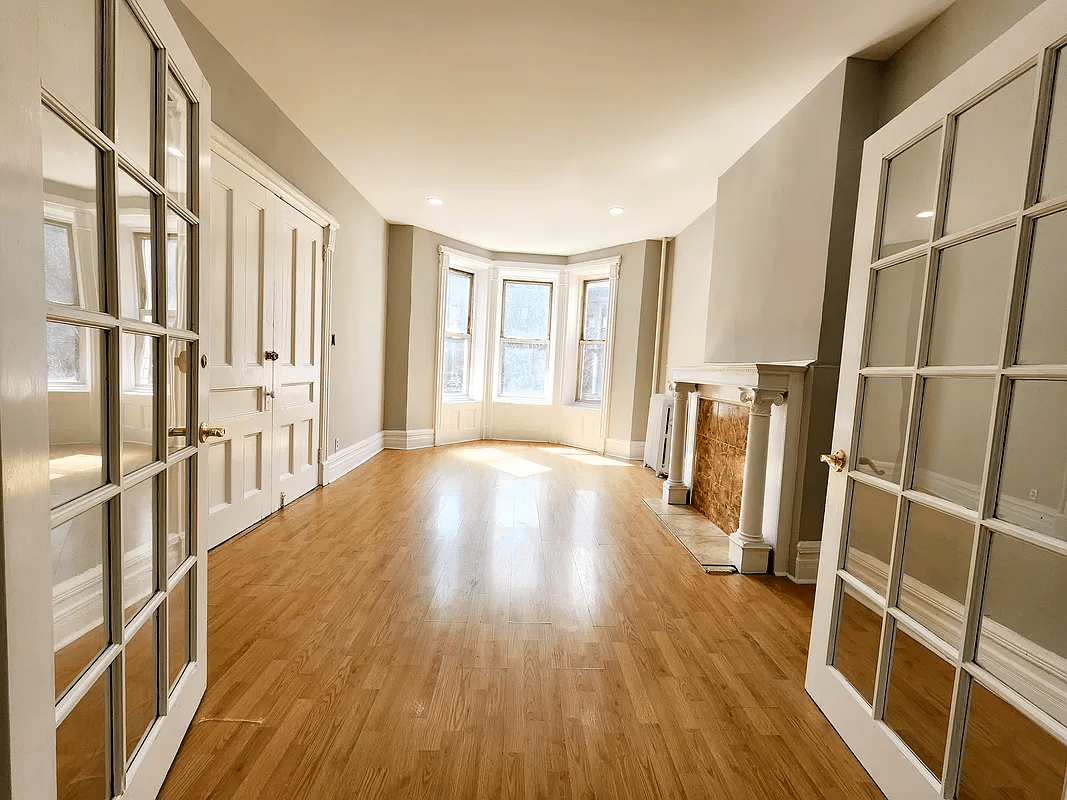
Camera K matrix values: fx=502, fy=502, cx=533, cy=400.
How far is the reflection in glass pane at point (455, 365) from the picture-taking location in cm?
672

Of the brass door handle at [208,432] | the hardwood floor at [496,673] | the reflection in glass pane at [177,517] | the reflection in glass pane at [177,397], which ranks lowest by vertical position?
the hardwood floor at [496,673]

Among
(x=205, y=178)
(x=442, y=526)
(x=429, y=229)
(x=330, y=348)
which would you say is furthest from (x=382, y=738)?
(x=429, y=229)

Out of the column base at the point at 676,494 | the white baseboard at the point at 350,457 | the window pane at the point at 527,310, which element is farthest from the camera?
the window pane at the point at 527,310

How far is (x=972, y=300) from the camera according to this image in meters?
1.17

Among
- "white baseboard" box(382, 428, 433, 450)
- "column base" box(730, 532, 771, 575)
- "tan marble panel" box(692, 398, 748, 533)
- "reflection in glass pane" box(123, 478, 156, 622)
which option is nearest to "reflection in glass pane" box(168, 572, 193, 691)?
"reflection in glass pane" box(123, 478, 156, 622)

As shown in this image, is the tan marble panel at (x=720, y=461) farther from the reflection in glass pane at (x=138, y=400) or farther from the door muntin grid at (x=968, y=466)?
the reflection in glass pane at (x=138, y=400)

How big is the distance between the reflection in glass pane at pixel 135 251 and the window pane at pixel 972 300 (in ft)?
5.89

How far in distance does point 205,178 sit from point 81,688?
1.28 metres

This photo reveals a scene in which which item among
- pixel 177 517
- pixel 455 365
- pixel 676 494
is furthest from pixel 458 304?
pixel 177 517

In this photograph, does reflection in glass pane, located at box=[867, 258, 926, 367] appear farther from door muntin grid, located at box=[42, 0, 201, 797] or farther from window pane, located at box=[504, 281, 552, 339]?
window pane, located at box=[504, 281, 552, 339]

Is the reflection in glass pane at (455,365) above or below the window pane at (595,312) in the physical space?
below

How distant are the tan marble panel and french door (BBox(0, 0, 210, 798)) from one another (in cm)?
291

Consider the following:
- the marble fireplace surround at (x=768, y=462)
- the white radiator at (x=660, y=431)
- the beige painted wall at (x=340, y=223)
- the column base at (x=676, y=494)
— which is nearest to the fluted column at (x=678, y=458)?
the column base at (x=676, y=494)

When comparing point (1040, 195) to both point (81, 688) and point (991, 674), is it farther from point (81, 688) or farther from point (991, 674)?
point (81, 688)
